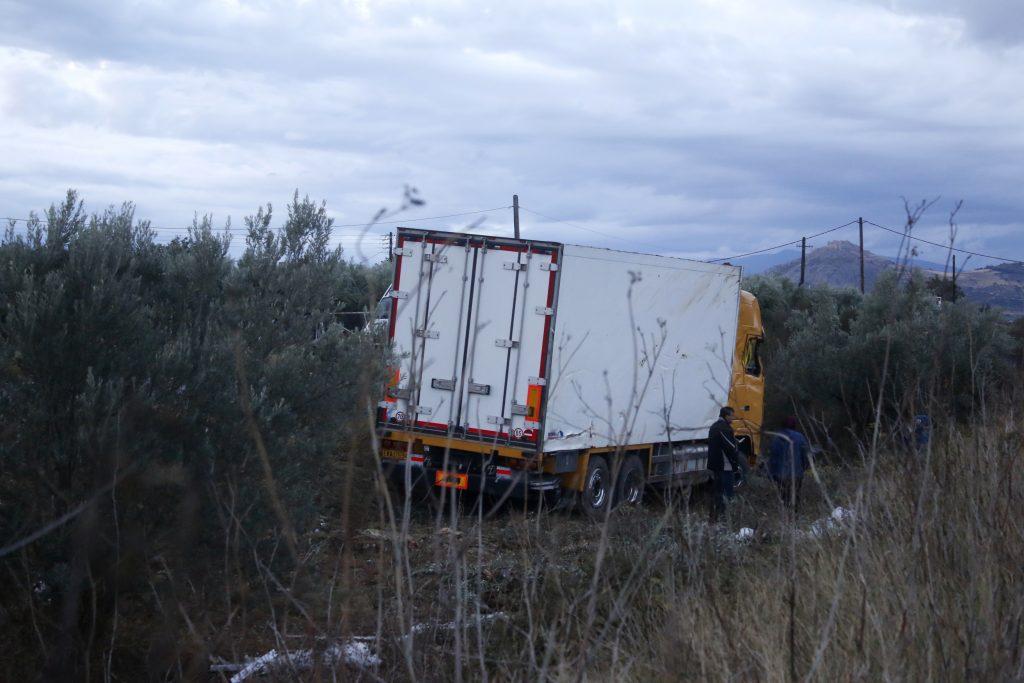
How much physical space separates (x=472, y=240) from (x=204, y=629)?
24.6 feet

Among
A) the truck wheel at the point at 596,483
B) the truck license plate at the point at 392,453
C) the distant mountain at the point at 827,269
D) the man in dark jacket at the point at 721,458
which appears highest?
the distant mountain at the point at 827,269

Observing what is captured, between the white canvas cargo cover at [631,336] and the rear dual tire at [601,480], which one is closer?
the white canvas cargo cover at [631,336]

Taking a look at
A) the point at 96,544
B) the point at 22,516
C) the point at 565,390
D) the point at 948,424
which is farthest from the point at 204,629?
the point at 565,390

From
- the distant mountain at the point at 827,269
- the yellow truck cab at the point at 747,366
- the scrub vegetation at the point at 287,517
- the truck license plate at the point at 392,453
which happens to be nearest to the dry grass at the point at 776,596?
the scrub vegetation at the point at 287,517

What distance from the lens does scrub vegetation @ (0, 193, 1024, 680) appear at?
364 cm

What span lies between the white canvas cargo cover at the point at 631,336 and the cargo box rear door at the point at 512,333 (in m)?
0.20

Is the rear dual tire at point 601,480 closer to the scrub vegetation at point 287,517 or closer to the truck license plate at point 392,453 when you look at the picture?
the truck license plate at point 392,453

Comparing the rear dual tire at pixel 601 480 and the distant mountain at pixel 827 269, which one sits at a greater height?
the distant mountain at pixel 827 269

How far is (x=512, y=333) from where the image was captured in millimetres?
11195

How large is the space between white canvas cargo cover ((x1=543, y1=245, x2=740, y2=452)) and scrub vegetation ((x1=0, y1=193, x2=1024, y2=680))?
434 centimetres

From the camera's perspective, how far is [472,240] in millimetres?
11281

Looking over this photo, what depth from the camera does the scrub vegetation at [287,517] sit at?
3639 millimetres

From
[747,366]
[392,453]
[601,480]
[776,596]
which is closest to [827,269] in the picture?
[747,366]

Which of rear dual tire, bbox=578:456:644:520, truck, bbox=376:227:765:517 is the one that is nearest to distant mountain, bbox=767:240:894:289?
rear dual tire, bbox=578:456:644:520
